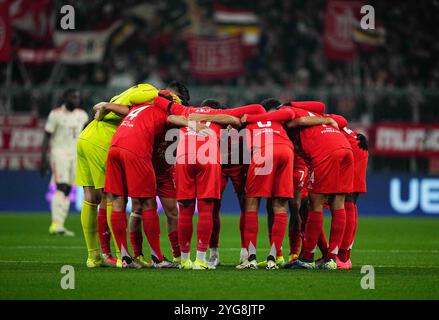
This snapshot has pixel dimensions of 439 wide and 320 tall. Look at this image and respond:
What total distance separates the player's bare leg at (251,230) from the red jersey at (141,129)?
4.82 ft

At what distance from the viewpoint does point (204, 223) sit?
1261 cm

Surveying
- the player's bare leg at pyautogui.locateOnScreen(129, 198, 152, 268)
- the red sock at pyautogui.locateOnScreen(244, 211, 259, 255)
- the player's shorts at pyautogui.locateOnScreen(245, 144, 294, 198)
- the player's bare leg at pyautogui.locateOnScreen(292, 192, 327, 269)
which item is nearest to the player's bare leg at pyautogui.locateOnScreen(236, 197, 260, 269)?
the red sock at pyautogui.locateOnScreen(244, 211, 259, 255)

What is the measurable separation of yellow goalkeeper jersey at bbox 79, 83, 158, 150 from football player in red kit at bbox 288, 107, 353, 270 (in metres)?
2.03

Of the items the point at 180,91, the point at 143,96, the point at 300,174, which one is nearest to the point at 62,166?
the point at 180,91

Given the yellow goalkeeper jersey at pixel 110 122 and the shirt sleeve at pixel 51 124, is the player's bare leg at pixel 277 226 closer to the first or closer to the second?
the yellow goalkeeper jersey at pixel 110 122

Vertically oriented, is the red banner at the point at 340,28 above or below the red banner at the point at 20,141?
above

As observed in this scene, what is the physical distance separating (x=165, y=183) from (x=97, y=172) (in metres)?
0.93

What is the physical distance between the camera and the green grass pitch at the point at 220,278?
10.4m

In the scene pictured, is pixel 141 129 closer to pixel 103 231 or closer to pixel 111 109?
pixel 111 109

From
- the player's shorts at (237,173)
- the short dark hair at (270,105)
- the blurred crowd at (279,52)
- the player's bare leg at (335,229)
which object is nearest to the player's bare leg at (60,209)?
the player's shorts at (237,173)

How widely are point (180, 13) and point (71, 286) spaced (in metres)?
20.9

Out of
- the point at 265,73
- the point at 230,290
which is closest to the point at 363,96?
the point at 265,73

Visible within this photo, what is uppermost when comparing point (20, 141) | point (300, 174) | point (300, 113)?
point (300, 113)

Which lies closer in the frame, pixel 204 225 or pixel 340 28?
pixel 204 225
